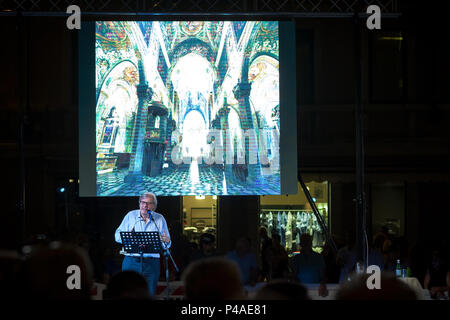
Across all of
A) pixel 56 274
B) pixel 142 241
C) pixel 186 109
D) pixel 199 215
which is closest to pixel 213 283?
pixel 56 274

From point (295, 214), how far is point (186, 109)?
4.10m

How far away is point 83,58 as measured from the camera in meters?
8.95

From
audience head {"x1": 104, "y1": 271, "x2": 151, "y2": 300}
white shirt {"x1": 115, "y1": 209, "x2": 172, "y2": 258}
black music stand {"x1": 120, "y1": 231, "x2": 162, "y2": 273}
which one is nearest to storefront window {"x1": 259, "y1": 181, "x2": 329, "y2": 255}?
white shirt {"x1": 115, "y1": 209, "x2": 172, "y2": 258}

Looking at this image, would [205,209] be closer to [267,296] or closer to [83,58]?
[83,58]

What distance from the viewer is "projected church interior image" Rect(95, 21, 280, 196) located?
9.03 m

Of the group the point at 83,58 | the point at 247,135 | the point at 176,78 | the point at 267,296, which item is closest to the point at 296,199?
the point at 247,135

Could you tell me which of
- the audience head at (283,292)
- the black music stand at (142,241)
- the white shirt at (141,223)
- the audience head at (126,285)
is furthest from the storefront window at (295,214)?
the audience head at (283,292)

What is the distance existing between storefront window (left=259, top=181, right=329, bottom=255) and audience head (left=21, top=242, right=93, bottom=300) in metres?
9.87

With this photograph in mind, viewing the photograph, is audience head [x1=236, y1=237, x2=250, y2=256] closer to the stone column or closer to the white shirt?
the white shirt

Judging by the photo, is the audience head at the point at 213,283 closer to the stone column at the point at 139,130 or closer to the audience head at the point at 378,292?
the audience head at the point at 378,292

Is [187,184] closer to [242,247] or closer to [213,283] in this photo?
[242,247]

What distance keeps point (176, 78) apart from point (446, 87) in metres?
6.00

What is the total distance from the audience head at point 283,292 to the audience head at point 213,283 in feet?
0.31

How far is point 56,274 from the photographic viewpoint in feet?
7.65
